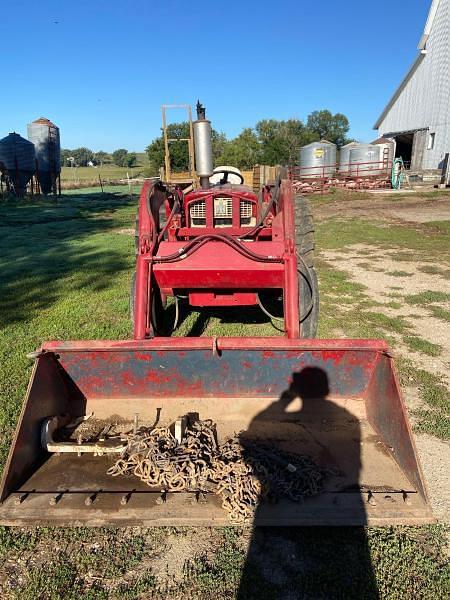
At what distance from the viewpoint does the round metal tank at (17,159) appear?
24.9 meters

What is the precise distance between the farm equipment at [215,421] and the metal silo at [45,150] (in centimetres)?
2674

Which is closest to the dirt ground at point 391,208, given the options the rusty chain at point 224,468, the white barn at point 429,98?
the white barn at point 429,98

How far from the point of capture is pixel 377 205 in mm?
18609

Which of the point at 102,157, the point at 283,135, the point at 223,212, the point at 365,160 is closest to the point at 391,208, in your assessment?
the point at 365,160

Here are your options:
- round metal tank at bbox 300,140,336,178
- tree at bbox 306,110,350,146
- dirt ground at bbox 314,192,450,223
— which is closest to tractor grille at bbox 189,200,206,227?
dirt ground at bbox 314,192,450,223

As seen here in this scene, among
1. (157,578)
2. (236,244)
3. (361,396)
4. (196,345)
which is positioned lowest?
(157,578)

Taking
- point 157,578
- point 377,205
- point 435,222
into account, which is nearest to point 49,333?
point 157,578

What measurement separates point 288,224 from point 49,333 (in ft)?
10.1

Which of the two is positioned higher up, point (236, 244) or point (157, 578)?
point (236, 244)

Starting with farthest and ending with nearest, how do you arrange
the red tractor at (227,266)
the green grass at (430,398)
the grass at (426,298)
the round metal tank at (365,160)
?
the round metal tank at (365,160) < the grass at (426,298) < the red tractor at (227,266) < the green grass at (430,398)

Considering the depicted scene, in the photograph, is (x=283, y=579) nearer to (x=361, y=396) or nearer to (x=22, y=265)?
(x=361, y=396)

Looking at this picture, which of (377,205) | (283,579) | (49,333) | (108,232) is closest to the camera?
(283,579)

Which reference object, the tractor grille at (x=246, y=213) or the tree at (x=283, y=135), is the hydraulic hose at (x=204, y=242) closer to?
the tractor grille at (x=246, y=213)

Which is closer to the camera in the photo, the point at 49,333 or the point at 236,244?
the point at 236,244
